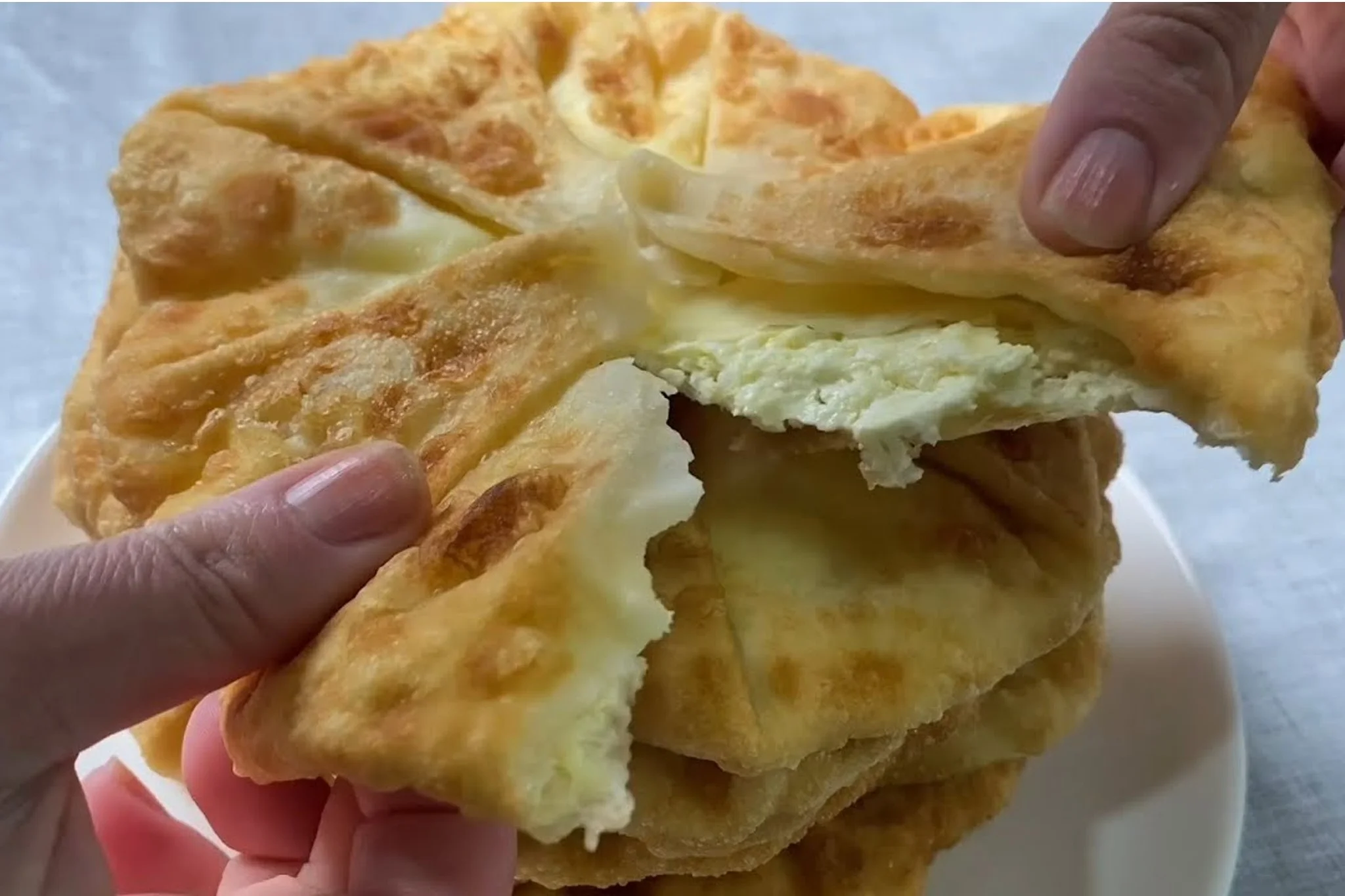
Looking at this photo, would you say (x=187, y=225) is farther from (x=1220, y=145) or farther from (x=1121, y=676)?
(x=1121, y=676)

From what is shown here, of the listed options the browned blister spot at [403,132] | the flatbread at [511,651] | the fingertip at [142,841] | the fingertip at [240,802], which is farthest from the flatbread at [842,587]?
the fingertip at [142,841]

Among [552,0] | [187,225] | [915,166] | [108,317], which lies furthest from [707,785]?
[552,0]

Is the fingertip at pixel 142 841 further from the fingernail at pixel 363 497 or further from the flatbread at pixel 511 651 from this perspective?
the fingernail at pixel 363 497

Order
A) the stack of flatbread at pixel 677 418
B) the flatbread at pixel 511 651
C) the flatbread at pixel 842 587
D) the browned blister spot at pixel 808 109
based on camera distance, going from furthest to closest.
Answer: the browned blister spot at pixel 808 109 < the flatbread at pixel 842 587 < the stack of flatbread at pixel 677 418 < the flatbread at pixel 511 651

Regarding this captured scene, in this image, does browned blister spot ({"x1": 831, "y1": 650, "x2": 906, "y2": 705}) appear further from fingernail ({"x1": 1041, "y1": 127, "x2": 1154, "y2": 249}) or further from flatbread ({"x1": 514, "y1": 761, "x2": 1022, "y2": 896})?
fingernail ({"x1": 1041, "y1": 127, "x2": 1154, "y2": 249})

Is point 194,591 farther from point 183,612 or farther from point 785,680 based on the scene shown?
→ point 785,680

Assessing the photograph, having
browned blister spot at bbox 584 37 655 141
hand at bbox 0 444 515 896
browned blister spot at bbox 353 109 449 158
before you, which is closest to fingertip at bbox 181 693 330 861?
hand at bbox 0 444 515 896

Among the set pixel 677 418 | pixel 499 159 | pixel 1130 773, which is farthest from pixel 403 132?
pixel 1130 773
